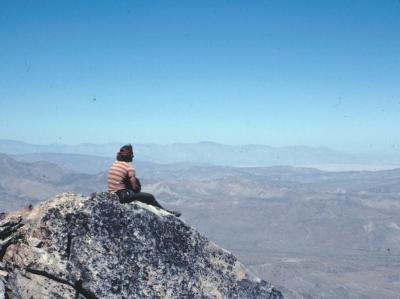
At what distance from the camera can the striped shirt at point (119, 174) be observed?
15.4m

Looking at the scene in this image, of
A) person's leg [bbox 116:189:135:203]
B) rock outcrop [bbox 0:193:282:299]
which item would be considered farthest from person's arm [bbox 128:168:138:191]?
rock outcrop [bbox 0:193:282:299]

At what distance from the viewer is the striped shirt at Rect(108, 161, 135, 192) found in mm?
15352

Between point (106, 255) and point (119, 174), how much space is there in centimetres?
294

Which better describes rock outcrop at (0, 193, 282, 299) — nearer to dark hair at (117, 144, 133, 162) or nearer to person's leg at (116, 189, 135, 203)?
person's leg at (116, 189, 135, 203)

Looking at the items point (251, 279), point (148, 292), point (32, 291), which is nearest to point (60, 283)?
point (32, 291)

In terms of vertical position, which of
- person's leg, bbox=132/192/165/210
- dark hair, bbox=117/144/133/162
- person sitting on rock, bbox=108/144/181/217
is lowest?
person's leg, bbox=132/192/165/210

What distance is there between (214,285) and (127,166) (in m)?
4.96

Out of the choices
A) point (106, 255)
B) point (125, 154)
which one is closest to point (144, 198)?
point (125, 154)

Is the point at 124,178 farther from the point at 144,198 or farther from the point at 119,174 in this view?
the point at 144,198

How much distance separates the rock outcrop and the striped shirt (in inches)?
25.8

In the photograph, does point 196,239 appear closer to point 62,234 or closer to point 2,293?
point 62,234

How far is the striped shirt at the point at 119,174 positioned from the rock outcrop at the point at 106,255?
2.15ft

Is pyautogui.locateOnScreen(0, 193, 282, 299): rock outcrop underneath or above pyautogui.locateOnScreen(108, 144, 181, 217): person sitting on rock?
underneath

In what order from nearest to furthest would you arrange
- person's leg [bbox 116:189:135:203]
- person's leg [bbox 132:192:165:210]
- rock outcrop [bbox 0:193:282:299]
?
rock outcrop [bbox 0:193:282:299], person's leg [bbox 116:189:135:203], person's leg [bbox 132:192:165:210]
